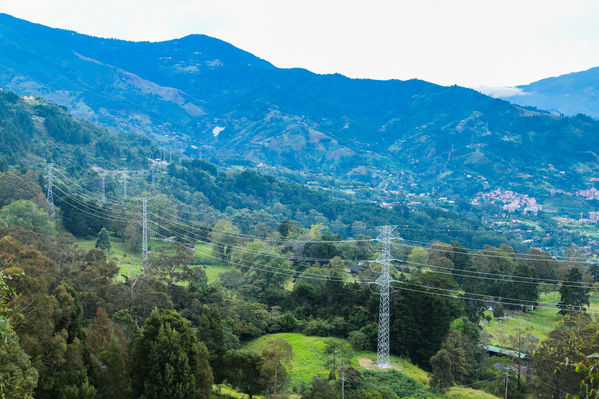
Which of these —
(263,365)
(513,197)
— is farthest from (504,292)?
(513,197)

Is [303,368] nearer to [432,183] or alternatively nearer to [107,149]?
[107,149]

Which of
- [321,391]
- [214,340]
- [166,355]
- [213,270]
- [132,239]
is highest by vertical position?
[132,239]

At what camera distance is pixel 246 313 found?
3328 centimetres

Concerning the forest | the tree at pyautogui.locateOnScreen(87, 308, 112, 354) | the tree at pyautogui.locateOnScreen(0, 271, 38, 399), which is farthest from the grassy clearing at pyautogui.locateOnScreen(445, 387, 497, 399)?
the tree at pyautogui.locateOnScreen(0, 271, 38, 399)

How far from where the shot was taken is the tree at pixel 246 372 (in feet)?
76.7

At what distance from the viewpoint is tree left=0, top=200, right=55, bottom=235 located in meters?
40.2

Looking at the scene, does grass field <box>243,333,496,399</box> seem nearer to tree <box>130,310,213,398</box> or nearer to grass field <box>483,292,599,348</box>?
tree <box>130,310,213,398</box>

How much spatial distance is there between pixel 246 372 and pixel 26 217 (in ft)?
91.1

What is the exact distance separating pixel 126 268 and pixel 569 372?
108 ft

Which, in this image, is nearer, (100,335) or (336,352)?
(100,335)

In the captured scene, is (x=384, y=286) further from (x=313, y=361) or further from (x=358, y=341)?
(x=313, y=361)

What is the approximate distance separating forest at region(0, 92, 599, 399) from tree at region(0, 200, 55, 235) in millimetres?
127

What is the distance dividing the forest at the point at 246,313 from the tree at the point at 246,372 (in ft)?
0.22

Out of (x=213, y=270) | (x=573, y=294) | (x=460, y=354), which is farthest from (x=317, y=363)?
(x=573, y=294)
